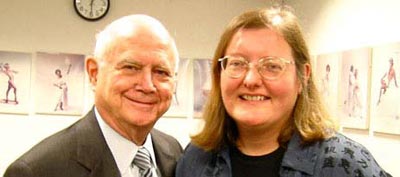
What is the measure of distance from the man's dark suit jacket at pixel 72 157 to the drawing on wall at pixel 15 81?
2.83 meters

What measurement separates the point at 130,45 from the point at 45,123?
2.98m

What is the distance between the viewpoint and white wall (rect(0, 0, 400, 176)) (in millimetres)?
3619

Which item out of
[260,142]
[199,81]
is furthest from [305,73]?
[199,81]

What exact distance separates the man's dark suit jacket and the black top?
0.39 m

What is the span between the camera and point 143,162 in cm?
171

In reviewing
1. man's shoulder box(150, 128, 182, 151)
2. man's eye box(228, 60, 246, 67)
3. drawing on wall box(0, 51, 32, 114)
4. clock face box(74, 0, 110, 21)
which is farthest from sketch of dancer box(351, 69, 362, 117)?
drawing on wall box(0, 51, 32, 114)

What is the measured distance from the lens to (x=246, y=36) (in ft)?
5.26

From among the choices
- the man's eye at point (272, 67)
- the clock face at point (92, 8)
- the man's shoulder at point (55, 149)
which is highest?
the clock face at point (92, 8)

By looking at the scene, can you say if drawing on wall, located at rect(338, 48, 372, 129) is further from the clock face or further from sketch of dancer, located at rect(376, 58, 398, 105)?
the clock face

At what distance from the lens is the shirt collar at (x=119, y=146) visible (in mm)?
1647

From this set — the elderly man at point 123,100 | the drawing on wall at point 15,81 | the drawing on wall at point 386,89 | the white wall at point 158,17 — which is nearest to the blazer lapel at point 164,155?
the elderly man at point 123,100

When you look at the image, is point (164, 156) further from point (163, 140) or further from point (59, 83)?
point (59, 83)

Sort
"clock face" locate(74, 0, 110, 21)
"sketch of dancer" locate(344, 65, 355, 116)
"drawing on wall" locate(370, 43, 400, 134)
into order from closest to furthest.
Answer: "drawing on wall" locate(370, 43, 400, 134) < "sketch of dancer" locate(344, 65, 355, 116) < "clock face" locate(74, 0, 110, 21)

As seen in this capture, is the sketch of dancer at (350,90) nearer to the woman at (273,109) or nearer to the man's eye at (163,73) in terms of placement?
the woman at (273,109)
